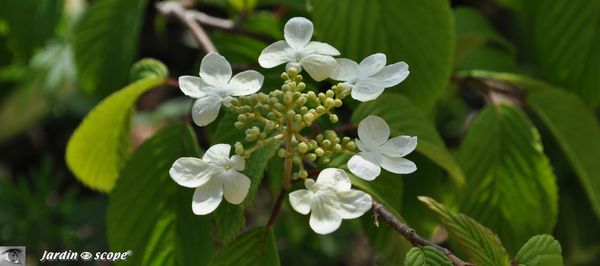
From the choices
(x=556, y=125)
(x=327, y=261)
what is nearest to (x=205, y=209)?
(x=556, y=125)

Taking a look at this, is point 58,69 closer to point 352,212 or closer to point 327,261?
point 327,261

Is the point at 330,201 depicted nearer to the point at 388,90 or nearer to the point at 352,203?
the point at 352,203

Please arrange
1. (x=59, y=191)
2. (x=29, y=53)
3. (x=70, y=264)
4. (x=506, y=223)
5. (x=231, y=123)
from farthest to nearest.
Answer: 1. (x=59, y=191)
2. (x=70, y=264)
3. (x=29, y=53)
4. (x=506, y=223)
5. (x=231, y=123)

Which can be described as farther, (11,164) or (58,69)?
(11,164)

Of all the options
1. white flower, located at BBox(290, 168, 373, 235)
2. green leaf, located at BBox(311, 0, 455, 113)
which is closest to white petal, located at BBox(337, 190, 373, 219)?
white flower, located at BBox(290, 168, 373, 235)

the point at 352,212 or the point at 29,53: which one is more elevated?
the point at 352,212

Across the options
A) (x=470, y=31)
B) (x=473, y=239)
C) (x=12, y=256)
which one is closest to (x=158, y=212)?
(x=12, y=256)

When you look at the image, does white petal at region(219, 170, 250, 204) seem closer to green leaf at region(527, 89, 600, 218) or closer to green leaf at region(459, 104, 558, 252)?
green leaf at region(459, 104, 558, 252)
